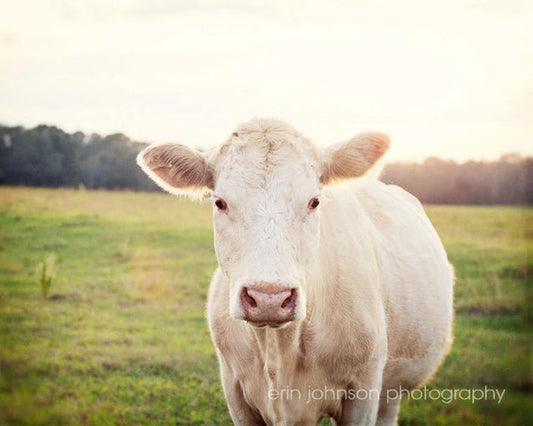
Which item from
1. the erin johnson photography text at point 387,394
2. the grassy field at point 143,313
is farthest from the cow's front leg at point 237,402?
the grassy field at point 143,313

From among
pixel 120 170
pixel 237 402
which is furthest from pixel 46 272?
pixel 237 402

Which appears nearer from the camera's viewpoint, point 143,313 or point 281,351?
point 281,351

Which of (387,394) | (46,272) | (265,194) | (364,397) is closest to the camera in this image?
(265,194)

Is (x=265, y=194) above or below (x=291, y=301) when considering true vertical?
above

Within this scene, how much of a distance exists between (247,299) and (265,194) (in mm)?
469

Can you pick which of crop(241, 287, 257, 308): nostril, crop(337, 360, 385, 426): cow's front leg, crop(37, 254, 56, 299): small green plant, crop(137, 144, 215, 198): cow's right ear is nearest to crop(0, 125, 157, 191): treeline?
crop(37, 254, 56, 299): small green plant

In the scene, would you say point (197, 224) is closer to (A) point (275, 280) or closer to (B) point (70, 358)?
(B) point (70, 358)

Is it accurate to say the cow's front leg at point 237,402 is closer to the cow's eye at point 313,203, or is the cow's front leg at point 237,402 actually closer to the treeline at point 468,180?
the cow's eye at point 313,203

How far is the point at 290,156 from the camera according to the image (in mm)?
2795

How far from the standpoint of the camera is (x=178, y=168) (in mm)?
2969

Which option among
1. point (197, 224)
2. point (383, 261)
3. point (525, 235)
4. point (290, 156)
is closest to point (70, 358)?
point (383, 261)

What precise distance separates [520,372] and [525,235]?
1260 mm

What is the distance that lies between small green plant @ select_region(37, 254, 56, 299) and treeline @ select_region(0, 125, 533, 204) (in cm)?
89

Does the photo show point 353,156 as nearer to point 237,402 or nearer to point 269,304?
point 269,304
